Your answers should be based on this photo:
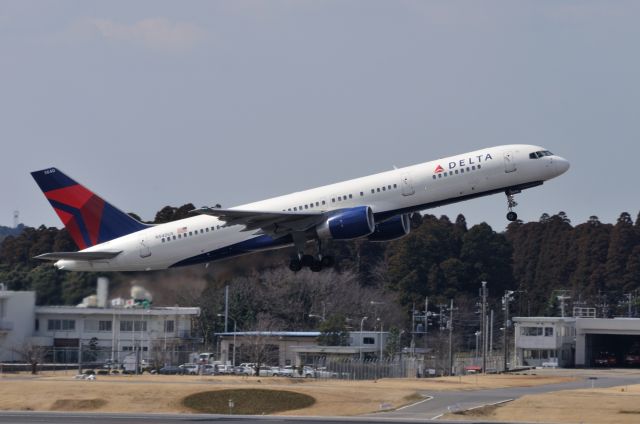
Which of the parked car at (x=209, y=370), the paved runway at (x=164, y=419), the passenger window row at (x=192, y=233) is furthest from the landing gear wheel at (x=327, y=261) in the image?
the parked car at (x=209, y=370)

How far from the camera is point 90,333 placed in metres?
105

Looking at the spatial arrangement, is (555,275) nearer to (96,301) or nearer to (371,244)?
(371,244)

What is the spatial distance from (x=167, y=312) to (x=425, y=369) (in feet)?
86.3

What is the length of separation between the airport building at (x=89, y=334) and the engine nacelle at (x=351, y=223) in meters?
33.4

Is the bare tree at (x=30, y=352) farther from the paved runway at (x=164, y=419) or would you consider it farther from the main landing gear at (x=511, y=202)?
the main landing gear at (x=511, y=202)

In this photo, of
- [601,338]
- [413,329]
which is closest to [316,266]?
[413,329]

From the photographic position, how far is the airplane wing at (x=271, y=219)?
210 feet

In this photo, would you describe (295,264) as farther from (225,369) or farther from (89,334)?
(89,334)

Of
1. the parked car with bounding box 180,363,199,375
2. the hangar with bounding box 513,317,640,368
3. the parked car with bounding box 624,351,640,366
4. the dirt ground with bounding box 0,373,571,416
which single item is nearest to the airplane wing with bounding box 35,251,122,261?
the dirt ground with bounding box 0,373,571,416

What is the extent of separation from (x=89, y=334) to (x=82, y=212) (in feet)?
115

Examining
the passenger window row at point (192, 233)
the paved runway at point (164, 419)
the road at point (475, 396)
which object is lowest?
the paved runway at point (164, 419)

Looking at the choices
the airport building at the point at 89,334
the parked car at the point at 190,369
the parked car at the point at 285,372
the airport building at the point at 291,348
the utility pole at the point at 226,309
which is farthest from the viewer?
the airport building at the point at 291,348

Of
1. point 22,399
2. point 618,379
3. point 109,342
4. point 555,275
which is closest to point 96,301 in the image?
point 22,399

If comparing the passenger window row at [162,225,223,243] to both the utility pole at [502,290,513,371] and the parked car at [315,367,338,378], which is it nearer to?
the parked car at [315,367,338,378]
